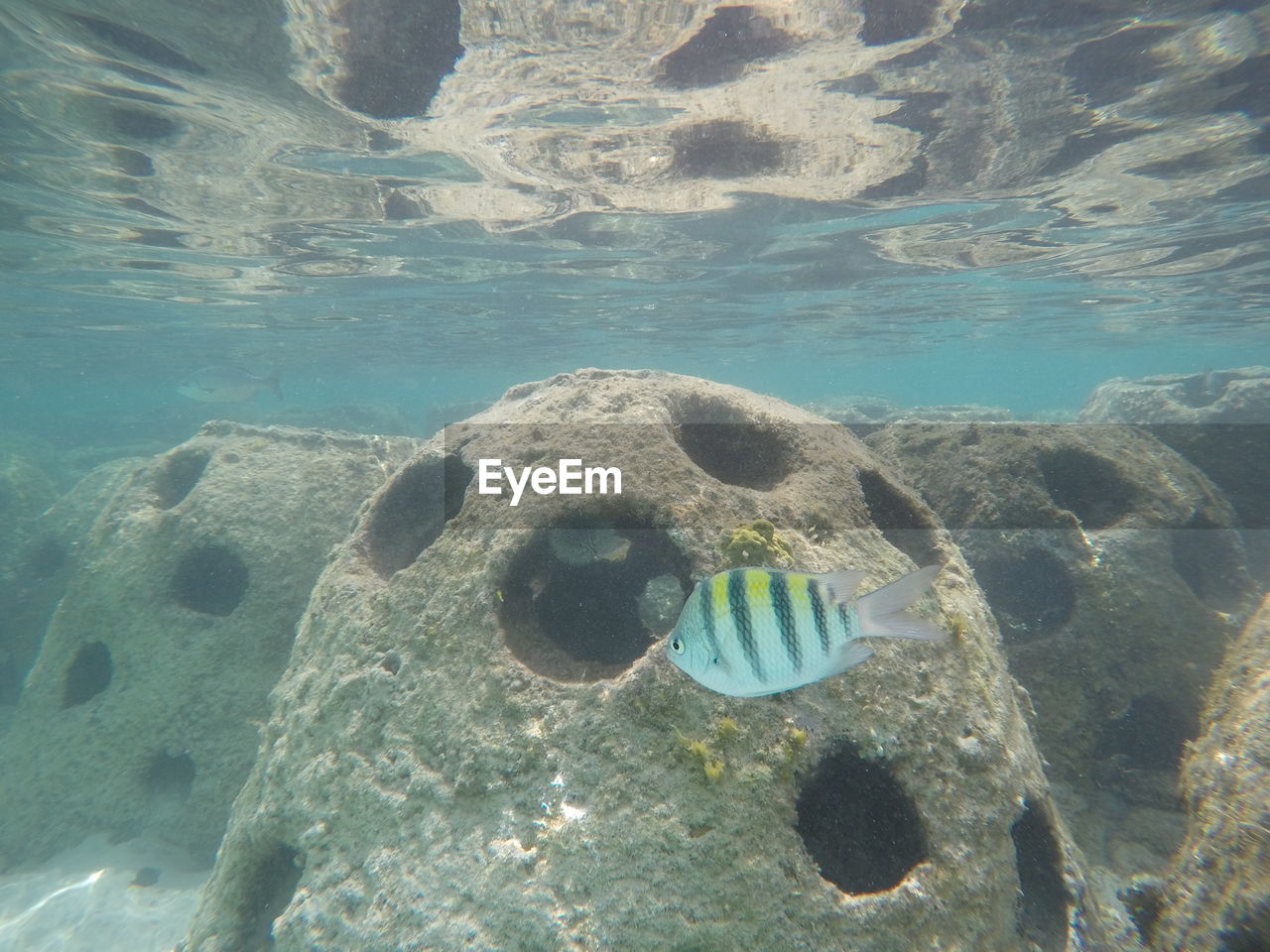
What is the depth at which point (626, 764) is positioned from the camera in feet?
9.32

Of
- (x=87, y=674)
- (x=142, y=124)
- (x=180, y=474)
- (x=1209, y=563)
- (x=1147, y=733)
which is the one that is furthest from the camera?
(x=142, y=124)

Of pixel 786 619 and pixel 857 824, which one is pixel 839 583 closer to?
pixel 786 619

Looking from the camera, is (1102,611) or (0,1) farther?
(0,1)

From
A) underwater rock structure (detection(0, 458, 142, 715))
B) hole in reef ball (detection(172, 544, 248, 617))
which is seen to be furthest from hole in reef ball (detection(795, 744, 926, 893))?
underwater rock structure (detection(0, 458, 142, 715))

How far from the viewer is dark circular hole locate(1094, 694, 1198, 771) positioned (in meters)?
4.78

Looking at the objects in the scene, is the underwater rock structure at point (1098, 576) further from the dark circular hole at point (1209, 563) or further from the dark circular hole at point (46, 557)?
the dark circular hole at point (46, 557)

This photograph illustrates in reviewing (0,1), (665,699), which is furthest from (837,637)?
(0,1)

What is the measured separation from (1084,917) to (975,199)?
1557 centimetres

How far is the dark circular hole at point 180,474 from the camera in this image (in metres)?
8.50

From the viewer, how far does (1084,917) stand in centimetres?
297

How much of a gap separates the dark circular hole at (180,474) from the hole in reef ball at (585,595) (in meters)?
7.05

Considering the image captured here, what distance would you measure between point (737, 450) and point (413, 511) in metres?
2.81

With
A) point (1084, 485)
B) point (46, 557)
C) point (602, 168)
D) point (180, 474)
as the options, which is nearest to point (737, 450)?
point (1084, 485)

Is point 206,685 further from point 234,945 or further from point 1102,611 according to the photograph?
point 1102,611
